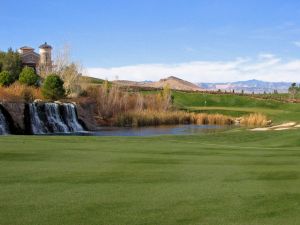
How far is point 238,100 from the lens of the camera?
320 ft

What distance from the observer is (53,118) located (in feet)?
145

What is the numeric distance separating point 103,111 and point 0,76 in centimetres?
1741

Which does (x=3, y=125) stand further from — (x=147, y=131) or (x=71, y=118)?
(x=147, y=131)

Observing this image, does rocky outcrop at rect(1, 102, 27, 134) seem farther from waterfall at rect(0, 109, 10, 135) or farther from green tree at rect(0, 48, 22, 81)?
green tree at rect(0, 48, 22, 81)

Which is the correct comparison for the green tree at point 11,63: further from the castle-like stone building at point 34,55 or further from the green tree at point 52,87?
the green tree at point 52,87

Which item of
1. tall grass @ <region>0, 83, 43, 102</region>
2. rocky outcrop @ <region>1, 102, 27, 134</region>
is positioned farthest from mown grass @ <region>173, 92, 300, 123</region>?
rocky outcrop @ <region>1, 102, 27, 134</region>

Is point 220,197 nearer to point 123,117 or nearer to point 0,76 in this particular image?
point 0,76

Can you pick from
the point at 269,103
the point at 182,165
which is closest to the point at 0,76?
the point at 182,165

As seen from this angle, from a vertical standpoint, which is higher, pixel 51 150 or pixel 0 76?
pixel 0 76

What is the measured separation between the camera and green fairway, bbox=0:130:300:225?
6754mm

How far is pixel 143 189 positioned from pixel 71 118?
40.1 metres

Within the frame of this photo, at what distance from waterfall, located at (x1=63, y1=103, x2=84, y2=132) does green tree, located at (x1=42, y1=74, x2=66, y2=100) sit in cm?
250

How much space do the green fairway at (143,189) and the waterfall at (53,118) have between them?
100ft

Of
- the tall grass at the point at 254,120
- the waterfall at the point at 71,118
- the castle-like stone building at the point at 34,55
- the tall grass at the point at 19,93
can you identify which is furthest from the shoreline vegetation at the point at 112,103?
the castle-like stone building at the point at 34,55
